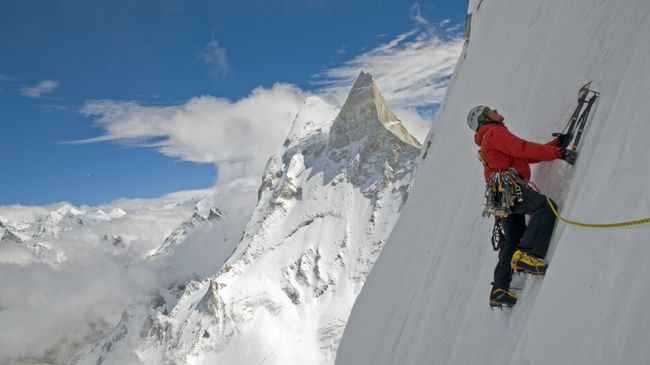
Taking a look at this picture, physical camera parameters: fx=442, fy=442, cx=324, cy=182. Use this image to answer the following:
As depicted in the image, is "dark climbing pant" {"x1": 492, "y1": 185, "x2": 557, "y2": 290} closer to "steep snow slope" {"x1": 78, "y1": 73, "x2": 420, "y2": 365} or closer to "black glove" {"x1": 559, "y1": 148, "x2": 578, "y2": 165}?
"black glove" {"x1": 559, "y1": 148, "x2": 578, "y2": 165}

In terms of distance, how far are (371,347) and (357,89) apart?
192 meters

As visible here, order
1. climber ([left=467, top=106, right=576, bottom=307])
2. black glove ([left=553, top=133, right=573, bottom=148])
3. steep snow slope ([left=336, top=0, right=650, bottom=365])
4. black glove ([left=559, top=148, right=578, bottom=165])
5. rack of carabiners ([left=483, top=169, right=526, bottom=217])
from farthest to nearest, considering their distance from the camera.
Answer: rack of carabiners ([left=483, top=169, right=526, bottom=217]) → black glove ([left=553, top=133, right=573, bottom=148]) → black glove ([left=559, top=148, right=578, bottom=165]) → climber ([left=467, top=106, right=576, bottom=307]) → steep snow slope ([left=336, top=0, right=650, bottom=365])

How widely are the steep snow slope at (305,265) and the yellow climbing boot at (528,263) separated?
510ft

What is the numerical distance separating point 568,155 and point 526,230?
0.91m

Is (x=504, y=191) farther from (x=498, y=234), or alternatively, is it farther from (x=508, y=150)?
(x=498, y=234)

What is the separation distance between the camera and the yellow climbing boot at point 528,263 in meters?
4.30

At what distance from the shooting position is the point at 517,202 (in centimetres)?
493

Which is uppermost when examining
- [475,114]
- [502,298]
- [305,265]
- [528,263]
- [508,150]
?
[475,114]

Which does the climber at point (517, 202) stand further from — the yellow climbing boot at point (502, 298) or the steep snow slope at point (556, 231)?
the steep snow slope at point (556, 231)

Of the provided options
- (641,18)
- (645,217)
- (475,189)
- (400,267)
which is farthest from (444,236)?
(645,217)

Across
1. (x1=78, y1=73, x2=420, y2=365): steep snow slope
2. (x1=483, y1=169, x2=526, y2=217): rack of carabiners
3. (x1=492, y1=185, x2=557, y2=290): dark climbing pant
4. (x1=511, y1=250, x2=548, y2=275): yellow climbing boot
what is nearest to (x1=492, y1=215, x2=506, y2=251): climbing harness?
(x1=492, y1=185, x2=557, y2=290): dark climbing pant

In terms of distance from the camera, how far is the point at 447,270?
7.24 meters

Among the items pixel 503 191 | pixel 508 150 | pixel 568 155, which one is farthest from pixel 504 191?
pixel 568 155

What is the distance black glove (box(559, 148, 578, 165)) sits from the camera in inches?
181
